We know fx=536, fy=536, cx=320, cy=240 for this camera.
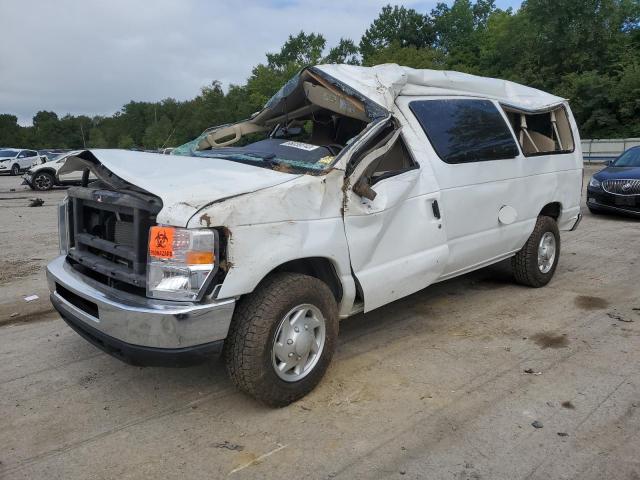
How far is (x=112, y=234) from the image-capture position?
11.3 feet

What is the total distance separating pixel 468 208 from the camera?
14.9 feet

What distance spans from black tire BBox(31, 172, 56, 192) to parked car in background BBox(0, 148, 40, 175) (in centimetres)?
1382

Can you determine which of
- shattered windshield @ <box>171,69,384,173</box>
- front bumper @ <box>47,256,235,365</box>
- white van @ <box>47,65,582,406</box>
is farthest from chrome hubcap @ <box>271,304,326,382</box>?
shattered windshield @ <box>171,69,384,173</box>

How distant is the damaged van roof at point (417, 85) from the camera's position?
4.05 m

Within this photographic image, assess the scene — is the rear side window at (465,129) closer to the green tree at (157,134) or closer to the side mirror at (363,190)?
the side mirror at (363,190)

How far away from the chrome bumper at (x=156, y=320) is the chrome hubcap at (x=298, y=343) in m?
0.39

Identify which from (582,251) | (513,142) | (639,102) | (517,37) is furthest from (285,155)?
(517,37)

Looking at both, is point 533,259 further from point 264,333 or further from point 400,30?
point 400,30

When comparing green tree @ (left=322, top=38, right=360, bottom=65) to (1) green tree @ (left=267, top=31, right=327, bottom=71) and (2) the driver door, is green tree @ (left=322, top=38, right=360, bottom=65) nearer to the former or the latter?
(1) green tree @ (left=267, top=31, right=327, bottom=71)

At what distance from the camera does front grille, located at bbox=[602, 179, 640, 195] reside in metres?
10.2

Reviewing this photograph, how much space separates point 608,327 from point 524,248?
1.21m

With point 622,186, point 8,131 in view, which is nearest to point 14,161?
point 622,186

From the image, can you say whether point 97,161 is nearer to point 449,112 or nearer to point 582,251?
point 449,112

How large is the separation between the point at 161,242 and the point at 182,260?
0.50 feet
